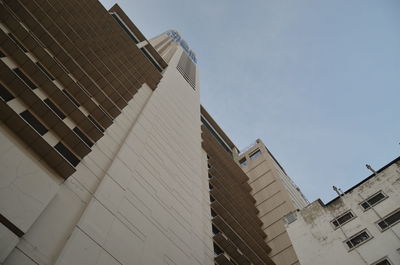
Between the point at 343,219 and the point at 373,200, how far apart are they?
1.88 metres

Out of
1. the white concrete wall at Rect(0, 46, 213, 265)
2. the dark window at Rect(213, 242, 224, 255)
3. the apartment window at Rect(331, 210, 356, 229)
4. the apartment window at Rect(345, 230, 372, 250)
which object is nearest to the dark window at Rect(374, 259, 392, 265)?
the apartment window at Rect(345, 230, 372, 250)

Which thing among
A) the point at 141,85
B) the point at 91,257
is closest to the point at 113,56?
the point at 141,85

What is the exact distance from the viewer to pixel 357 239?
16.0m

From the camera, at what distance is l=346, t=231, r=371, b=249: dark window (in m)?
15.7

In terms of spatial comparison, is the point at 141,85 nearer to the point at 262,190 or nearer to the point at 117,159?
the point at 117,159

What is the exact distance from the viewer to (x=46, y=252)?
984 centimetres

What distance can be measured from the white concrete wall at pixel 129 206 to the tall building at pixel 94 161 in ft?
0.16

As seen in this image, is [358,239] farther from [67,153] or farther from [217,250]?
[67,153]

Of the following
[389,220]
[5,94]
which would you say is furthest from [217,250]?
[5,94]

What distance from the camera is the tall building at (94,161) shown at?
1055 cm

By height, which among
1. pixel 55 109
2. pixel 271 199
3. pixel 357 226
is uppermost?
pixel 271 199

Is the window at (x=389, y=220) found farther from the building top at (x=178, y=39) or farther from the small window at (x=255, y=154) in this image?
the building top at (x=178, y=39)

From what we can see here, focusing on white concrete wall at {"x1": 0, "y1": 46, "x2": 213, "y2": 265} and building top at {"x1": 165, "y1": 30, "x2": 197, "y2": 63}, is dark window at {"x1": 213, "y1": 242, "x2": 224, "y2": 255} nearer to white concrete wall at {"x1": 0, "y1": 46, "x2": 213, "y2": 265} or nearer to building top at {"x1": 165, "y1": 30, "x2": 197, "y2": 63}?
white concrete wall at {"x1": 0, "y1": 46, "x2": 213, "y2": 265}

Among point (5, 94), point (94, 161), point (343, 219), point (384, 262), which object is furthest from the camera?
point (343, 219)
